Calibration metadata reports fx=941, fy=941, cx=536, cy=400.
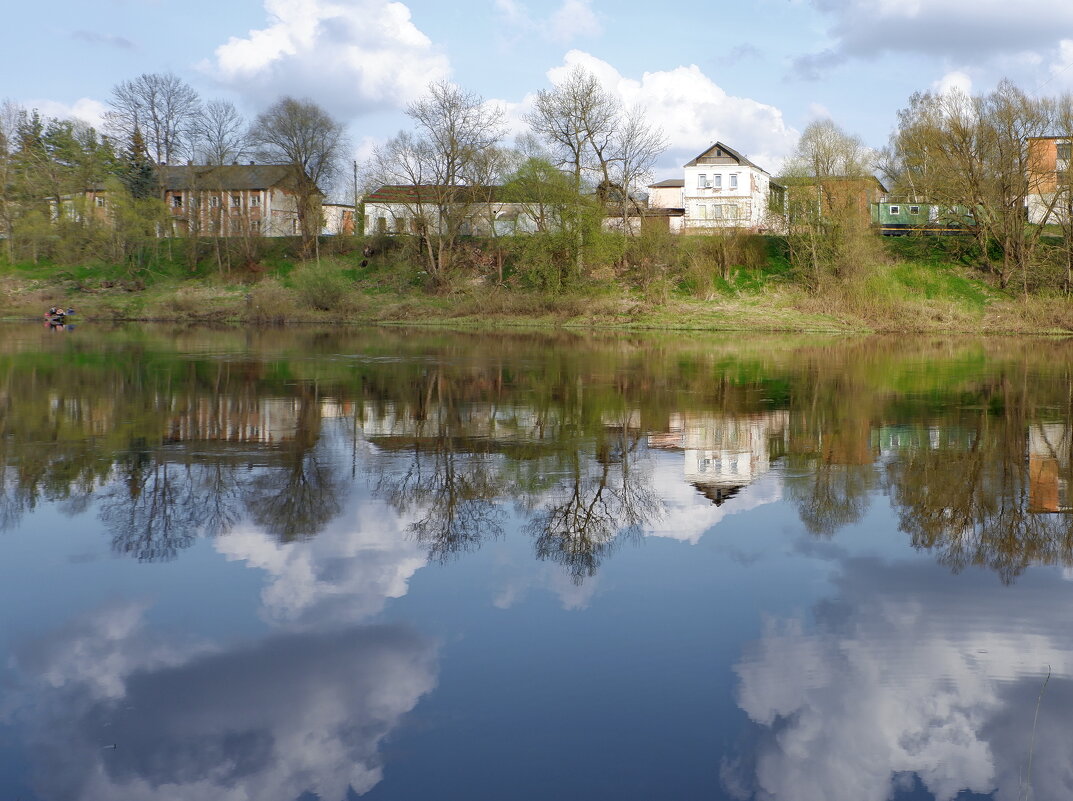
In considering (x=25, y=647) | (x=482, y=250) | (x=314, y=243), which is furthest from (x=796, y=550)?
(x=314, y=243)

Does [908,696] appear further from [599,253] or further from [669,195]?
[669,195]

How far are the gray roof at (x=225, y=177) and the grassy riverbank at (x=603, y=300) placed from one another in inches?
342

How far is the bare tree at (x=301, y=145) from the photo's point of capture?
224 feet

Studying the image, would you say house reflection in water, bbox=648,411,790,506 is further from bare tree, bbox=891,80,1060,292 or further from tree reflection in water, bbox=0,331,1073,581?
bare tree, bbox=891,80,1060,292

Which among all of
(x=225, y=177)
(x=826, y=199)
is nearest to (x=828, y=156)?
(x=826, y=199)

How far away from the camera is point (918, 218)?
2499 inches

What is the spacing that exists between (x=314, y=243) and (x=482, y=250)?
13.5 metres

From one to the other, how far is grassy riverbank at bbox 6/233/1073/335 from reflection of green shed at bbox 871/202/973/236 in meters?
1.39

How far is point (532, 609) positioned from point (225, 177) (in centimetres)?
6993

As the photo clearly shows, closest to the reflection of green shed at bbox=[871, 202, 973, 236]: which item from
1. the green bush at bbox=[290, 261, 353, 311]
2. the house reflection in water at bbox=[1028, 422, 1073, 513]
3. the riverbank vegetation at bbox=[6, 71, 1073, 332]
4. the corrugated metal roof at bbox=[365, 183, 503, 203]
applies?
the riverbank vegetation at bbox=[6, 71, 1073, 332]

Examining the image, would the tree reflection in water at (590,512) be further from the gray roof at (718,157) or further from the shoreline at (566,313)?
the gray roof at (718,157)

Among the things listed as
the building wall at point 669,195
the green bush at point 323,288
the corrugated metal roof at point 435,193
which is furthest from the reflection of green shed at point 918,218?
the building wall at point 669,195

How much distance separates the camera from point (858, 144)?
185 feet

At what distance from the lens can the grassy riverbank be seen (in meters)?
52.3
